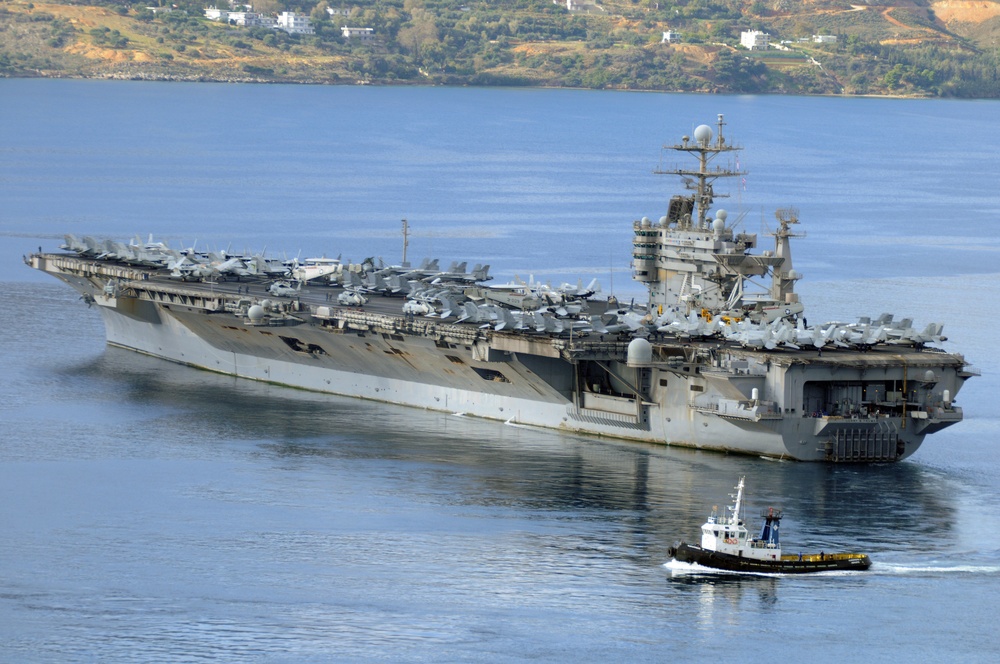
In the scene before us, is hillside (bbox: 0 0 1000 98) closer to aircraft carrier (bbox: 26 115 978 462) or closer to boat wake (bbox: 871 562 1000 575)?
aircraft carrier (bbox: 26 115 978 462)

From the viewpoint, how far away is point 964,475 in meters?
35.9

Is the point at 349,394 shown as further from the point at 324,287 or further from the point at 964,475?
the point at 964,475

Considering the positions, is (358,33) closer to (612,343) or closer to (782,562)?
(612,343)

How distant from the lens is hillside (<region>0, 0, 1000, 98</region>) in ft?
534

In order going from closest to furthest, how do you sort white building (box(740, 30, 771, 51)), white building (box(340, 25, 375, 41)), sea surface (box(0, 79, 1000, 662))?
sea surface (box(0, 79, 1000, 662)) < white building (box(340, 25, 375, 41)) < white building (box(740, 30, 771, 51))

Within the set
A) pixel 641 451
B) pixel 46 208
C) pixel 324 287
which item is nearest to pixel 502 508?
pixel 641 451

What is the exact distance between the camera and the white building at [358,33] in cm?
17475

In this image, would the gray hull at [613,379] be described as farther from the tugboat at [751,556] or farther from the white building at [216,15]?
the white building at [216,15]

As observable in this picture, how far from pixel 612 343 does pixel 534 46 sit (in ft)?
473

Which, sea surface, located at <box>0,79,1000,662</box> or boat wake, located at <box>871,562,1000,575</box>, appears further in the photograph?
boat wake, located at <box>871,562,1000,575</box>

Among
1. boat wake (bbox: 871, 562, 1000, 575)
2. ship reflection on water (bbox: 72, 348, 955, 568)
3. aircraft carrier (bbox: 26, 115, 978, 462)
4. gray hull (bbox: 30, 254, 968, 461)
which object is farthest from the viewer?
aircraft carrier (bbox: 26, 115, 978, 462)

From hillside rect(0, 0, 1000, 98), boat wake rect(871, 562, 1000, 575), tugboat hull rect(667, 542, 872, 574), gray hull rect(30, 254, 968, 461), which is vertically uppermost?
hillside rect(0, 0, 1000, 98)

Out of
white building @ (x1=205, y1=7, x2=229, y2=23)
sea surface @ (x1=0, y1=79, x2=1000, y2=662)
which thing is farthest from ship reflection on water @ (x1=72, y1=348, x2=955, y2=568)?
white building @ (x1=205, y1=7, x2=229, y2=23)

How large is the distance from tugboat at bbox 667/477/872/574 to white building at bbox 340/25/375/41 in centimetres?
14927
